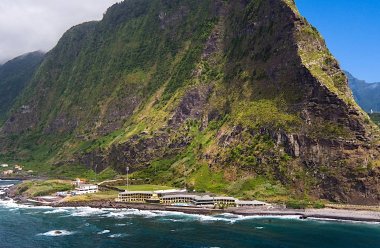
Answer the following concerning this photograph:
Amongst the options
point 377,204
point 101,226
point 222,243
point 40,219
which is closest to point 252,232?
point 222,243

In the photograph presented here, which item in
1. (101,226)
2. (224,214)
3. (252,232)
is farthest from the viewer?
(224,214)

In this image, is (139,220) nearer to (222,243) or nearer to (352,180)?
(222,243)

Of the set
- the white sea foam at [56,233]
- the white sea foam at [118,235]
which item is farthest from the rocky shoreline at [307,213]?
the white sea foam at [56,233]

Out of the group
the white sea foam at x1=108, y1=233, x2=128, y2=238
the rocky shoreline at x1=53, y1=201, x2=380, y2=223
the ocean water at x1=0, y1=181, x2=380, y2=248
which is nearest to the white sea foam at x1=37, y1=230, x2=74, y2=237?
the ocean water at x1=0, y1=181, x2=380, y2=248

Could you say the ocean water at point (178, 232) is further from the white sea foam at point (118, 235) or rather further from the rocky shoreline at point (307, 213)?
the rocky shoreline at point (307, 213)

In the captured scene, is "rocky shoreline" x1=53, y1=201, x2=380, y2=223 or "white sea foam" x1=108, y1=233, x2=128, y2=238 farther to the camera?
"rocky shoreline" x1=53, y1=201, x2=380, y2=223

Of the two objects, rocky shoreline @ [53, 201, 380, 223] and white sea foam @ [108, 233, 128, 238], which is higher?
rocky shoreline @ [53, 201, 380, 223]

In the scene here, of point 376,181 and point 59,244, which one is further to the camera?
point 376,181

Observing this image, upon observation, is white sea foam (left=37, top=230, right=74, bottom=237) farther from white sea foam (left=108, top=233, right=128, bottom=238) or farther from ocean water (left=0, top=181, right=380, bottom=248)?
white sea foam (left=108, top=233, right=128, bottom=238)
